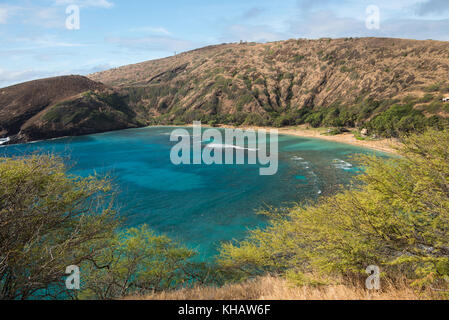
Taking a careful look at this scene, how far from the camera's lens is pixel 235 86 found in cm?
14712

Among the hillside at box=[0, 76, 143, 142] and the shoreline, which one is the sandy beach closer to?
the shoreline

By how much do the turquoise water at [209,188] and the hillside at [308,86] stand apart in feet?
118

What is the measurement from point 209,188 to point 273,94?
115696 millimetres

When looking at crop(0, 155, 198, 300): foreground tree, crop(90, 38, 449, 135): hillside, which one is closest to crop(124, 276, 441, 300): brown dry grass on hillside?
crop(0, 155, 198, 300): foreground tree

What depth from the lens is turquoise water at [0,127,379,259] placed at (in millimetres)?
25641

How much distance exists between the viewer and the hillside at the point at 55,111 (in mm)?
109500

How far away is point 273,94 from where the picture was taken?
140m

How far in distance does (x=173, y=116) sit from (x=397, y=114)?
119 metres

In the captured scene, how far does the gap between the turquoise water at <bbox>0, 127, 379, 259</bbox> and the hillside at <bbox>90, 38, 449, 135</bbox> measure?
36.1 meters

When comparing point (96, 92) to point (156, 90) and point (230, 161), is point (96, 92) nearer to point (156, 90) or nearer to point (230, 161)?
point (156, 90)

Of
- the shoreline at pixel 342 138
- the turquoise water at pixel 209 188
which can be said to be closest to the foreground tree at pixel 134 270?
the turquoise water at pixel 209 188

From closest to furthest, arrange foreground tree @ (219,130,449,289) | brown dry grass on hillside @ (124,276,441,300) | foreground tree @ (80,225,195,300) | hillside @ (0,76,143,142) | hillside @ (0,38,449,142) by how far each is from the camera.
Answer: brown dry grass on hillside @ (124,276,441,300) < foreground tree @ (219,130,449,289) < foreground tree @ (80,225,195,300) < hillside @ (0,38,449,142) < hillside @ (0,76,143,142)

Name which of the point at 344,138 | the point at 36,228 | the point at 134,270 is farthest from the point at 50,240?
the point at 344,138
